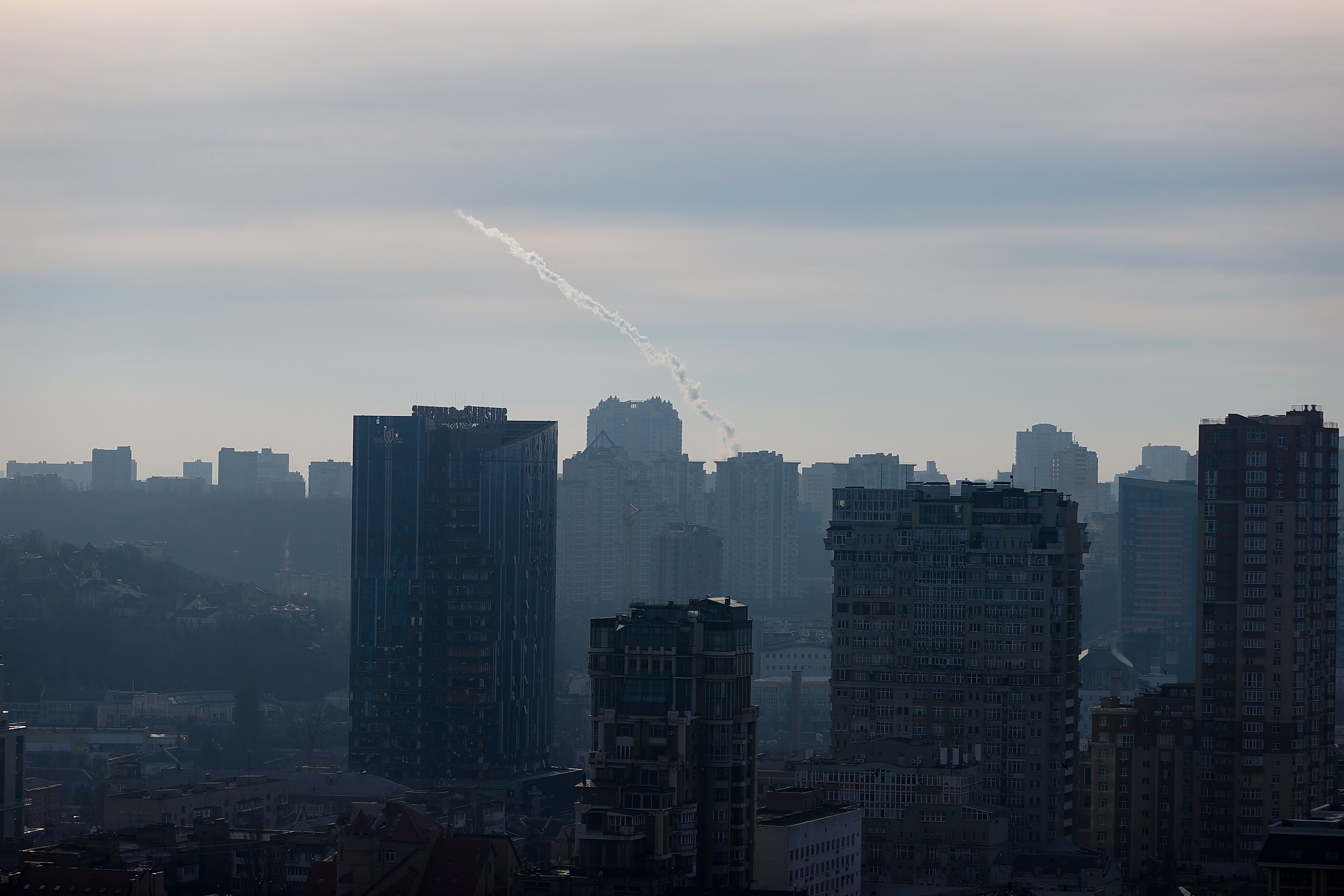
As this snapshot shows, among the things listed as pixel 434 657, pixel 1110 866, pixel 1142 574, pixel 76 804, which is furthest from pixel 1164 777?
pixel 1142 574

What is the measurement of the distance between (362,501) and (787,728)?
46.0 m

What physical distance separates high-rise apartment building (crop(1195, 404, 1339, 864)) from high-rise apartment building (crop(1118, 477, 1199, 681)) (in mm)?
79807

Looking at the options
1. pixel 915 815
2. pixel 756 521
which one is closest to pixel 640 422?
pixel 756 521

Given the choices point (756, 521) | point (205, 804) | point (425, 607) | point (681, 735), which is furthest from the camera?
point (756, 521)

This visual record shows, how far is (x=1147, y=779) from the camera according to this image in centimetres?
7969

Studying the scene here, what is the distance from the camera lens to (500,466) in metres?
104

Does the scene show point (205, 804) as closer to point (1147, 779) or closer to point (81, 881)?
point (81, 881)

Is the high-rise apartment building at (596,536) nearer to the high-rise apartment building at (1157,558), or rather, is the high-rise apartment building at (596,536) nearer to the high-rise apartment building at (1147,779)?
the high-rise apartment building at (1157,558)

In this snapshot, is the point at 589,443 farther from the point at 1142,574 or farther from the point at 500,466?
the point at 500,466

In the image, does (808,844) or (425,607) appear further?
(425,607)

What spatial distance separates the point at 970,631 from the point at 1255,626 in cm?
942

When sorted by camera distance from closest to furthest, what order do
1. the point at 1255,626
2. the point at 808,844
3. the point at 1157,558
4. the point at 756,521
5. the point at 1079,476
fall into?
1. the point at 808,844
2. the point at 1255,626
3. the point at 1157,558
4. the point at 756,521
5. the point at 1079,476

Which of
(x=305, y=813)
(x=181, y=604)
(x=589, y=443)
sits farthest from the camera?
(x=589, y=443)

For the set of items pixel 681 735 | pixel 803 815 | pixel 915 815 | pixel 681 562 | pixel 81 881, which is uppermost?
pixel 681 562
